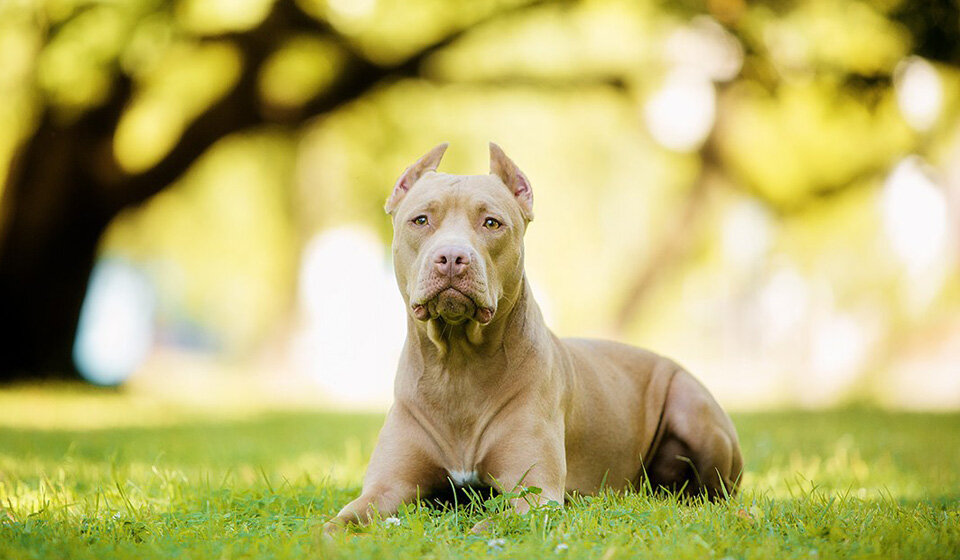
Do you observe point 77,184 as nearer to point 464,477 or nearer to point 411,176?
point 411,176

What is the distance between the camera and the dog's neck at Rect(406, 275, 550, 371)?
4.68 metres

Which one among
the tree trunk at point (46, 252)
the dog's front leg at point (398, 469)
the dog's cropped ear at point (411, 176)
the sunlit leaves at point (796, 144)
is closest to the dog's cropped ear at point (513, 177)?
the dog's cropped ear at point (411, 176)

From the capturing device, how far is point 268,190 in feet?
54.1

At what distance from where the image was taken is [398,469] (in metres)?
4.59

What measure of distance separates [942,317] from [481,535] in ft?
43.9

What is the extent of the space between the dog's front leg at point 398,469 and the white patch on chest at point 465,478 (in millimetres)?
68

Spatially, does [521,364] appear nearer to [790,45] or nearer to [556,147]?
[790,45]

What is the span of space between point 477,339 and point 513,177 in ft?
2.96

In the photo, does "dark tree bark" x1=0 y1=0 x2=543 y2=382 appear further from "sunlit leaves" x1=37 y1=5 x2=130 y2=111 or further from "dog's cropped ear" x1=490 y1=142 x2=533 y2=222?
"dog's cropped ear" x1=490 y1=142 x2=533 y2=222

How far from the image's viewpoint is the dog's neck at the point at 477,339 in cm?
468

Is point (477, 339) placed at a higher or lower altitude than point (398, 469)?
higher

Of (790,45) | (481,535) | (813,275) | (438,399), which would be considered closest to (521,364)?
(438,399)

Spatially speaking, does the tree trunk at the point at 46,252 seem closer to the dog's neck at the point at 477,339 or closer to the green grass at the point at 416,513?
the green grass at the point at 416,513

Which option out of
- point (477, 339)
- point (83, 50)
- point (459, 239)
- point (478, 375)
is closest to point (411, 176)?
point (459, 239)
